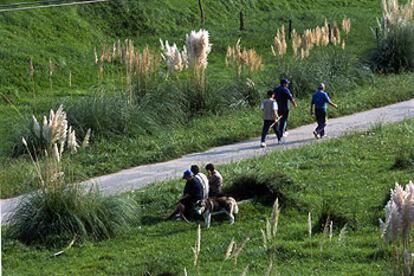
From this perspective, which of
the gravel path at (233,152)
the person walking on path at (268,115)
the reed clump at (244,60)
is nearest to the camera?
the gravel path at (233,152)

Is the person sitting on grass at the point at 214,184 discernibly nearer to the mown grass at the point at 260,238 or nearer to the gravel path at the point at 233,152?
the mown grass at the point at 260,238

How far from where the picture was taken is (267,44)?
37.5m

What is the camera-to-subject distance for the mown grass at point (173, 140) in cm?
1975

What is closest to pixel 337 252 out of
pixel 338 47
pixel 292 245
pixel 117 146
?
pixel 292 245

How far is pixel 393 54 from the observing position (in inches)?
1277

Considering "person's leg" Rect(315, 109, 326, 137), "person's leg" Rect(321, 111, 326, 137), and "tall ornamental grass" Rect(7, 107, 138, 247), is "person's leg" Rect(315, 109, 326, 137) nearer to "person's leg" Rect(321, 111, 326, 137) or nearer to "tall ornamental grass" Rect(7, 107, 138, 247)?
"person's leg" Rect(321, 111, 326, 137)

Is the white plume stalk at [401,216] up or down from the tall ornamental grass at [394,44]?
up

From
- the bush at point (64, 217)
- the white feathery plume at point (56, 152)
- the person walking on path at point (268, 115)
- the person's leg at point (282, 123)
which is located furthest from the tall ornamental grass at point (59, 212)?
the person's leg at point (282, 123)

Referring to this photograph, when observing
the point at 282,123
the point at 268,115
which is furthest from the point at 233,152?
the point at 282,123

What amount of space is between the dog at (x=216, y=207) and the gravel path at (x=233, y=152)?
2516 millimetres

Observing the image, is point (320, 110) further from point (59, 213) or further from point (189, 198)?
point (59, 213)

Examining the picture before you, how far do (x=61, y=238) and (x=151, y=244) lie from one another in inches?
53.7

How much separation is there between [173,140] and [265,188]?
658 cm

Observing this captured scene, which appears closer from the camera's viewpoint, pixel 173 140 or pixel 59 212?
pixel 59 212
